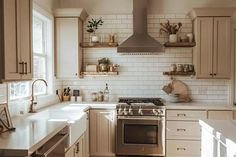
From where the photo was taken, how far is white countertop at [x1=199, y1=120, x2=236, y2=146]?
2.30 m

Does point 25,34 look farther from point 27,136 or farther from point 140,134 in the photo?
point 140,134

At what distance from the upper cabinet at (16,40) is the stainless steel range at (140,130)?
204 centimetres

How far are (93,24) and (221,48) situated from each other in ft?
7.45

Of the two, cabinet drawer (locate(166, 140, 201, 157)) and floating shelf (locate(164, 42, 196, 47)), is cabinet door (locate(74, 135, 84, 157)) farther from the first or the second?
floating shelf (locate(164, 42, 196, 47))

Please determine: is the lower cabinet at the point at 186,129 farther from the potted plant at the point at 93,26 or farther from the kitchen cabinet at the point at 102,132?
the potted plant at the point at 93,26

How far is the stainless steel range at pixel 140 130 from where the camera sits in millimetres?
4504

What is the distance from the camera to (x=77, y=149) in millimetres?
3477

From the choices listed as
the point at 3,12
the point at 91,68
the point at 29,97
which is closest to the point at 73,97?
the point at 91,68

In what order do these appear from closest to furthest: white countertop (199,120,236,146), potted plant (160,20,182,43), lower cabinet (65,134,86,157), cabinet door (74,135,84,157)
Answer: white countertop (199,120,236,146) < lower cabinet (65,134,86,157) < cabinet door (74,135,84,157) < potted plant (160,20,182,43)

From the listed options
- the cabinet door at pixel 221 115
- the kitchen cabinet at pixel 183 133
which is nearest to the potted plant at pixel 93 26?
the kitchen cabinet at pixel 183 133

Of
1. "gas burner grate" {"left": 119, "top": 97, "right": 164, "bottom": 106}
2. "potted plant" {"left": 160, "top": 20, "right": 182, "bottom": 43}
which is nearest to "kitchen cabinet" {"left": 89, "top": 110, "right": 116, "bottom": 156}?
"gas burner grate" {"left": 119, "top": 97, "right": 164, "bottom": 106}

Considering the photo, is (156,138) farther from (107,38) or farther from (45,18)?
(45,18)

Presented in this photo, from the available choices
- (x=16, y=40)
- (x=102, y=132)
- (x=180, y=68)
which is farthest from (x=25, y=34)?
(x=180, y=68)

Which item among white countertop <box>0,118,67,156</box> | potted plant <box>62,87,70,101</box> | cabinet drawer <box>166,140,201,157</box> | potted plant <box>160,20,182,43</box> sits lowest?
cabinet drawer <box>166,140,201,157</box>
